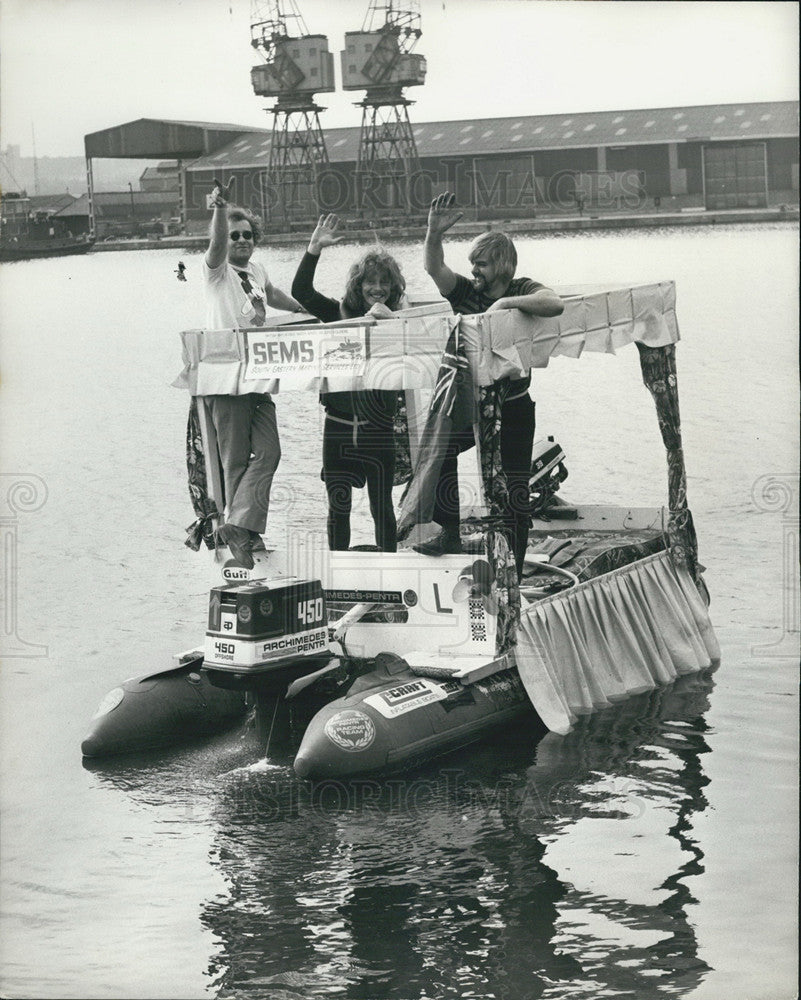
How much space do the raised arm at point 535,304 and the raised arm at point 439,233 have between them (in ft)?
1.24

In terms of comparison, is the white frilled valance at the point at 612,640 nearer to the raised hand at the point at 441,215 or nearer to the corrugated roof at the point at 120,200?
the raised hand at the point at 441,215

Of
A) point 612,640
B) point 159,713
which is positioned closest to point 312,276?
point 159,713

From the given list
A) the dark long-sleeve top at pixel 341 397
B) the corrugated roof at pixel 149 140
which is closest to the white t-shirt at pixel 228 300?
the dark long-sleeve top at pixel 341 397

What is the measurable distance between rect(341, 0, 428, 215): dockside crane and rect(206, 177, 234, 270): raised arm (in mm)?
5166

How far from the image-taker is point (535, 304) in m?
8.85

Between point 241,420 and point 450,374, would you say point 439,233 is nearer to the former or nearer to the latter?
point 450,374

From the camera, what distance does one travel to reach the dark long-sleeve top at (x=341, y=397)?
927 centimetres

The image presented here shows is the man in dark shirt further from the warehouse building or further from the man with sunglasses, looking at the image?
the warehouse building

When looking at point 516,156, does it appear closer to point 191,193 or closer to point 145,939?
point 191,193

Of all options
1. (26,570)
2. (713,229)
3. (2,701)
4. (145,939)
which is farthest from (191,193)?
(145,939)

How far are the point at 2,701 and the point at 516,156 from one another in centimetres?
4416

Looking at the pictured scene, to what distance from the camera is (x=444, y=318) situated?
337 inches

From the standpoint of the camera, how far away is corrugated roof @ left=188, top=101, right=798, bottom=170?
5094 centimetres

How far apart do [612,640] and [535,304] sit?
9.00 ft
